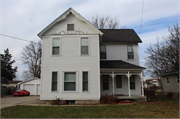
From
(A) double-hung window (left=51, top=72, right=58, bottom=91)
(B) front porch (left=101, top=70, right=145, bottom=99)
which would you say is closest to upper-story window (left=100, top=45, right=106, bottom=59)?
(B) front porch (left=101, top=70, right=145, bottom=99)

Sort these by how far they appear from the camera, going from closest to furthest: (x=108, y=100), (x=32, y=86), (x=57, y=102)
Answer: (x=57, y=102), (x=108, y=100), (x=32, y=86)

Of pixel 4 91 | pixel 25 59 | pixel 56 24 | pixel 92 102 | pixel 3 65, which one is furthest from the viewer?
pixel 3 65

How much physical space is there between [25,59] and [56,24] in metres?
32.6

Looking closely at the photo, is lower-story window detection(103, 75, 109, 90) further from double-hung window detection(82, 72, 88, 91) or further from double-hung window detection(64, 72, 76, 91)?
double-hung window detection(64, 72, 76, 91)

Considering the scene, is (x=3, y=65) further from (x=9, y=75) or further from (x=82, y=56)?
(x=82, y=56)

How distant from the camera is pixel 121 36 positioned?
17781 millimetres

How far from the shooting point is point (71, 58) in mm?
13336

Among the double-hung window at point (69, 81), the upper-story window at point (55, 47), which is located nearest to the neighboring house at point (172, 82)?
the double-hung window at point (69, 81)

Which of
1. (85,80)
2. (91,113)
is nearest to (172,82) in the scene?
(85,80)

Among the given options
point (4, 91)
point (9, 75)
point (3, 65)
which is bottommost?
point (4, 91)

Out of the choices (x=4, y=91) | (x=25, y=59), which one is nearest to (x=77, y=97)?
(x=4, y=91)

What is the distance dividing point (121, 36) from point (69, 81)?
8488 mm

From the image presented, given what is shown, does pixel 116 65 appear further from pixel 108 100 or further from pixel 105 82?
pixel 108 100

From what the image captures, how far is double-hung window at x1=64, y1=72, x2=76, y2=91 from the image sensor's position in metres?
13.1
